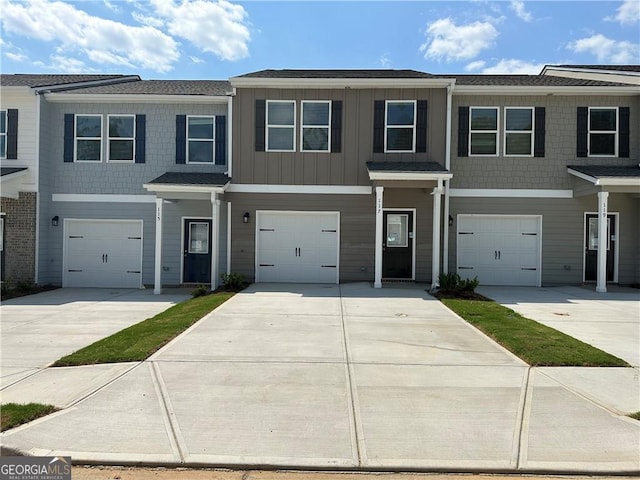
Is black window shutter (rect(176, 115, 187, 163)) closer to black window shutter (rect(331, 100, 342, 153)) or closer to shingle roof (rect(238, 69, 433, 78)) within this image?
shingle roof (rect(238, 69, 433, 78))

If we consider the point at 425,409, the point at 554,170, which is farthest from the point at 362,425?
the point at 554,170

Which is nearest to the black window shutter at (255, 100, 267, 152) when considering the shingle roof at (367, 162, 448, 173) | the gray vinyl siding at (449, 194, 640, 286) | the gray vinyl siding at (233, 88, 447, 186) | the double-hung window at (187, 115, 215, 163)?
the gray vinyl siding at (233, 88, 447, 186)

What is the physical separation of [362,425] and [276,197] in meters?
9.77

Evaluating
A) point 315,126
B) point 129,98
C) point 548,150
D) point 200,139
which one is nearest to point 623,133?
point 548,150

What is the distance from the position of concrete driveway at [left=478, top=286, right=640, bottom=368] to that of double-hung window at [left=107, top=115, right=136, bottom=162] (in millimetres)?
11571

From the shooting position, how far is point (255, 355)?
5.99 metres

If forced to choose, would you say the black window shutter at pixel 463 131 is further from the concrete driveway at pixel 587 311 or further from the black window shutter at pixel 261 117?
the black window shutter at pixel 261 117

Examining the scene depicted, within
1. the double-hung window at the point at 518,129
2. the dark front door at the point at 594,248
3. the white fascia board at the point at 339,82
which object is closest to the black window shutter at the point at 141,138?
the white fascia board at the point at 339,82

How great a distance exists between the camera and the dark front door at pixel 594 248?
43.4 feet

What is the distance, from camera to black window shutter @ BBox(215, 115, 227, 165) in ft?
43.9

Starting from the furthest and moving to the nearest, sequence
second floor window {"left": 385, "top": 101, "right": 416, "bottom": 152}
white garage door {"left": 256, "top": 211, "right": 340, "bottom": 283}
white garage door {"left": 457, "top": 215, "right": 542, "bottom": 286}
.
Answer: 1. white garage door {"left": 457, "top": 215, "right": 542, "bottom": 286}
2. white garage door {"left": 256, "top": 211, "right": 340, "bottom": 283}
3. second floor window {"left": 385, "top": 101, "right": 416, "bottom": 152}

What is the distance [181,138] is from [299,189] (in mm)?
4112

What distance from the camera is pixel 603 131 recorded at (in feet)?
43.1

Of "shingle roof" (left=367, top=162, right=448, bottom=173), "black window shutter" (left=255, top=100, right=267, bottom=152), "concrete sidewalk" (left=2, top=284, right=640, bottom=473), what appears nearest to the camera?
"concrete sidewalk" (left=2, top=284, right=640, bottom=473)
